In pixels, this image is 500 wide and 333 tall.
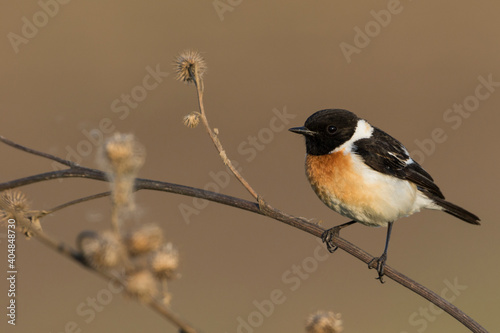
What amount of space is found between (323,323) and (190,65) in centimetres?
116

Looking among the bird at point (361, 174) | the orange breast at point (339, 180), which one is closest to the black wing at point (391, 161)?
the bird at point (361, 174)

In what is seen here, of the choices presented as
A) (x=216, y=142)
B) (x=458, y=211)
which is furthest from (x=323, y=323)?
(x=458, y=211)

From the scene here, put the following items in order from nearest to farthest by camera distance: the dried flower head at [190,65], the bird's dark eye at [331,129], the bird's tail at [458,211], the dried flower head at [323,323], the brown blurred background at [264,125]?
1. the dried flower head at [323,323]
2. the dried flower head at [190,65]
3. the bird's dark eye at [331,129]
4. the bird's tail at [458,211]
5. the brown blurred background at [264,125]

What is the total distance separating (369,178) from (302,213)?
17.6ft

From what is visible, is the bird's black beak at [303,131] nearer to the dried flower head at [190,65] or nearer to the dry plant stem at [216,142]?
the dried flower head at [190,65]

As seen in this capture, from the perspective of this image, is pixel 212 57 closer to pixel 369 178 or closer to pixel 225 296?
pixel 225 296

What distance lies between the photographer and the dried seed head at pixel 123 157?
3.60ft

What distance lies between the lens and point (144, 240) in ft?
3.55

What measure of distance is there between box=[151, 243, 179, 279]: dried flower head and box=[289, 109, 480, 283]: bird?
2552 millimetres

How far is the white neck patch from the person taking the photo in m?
4.09

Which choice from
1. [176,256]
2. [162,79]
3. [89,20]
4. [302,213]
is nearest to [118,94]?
[162,79]

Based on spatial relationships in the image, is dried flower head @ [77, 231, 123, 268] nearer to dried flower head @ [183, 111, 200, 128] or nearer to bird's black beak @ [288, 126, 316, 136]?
dried flower head @ [183, 111, 200, 128]

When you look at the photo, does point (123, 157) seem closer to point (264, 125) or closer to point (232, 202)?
point (232, 202)

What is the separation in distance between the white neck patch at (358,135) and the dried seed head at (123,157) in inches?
120
